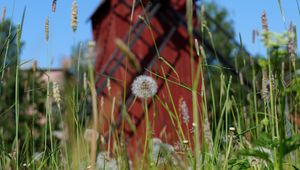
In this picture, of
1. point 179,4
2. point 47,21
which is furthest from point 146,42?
point 47,21

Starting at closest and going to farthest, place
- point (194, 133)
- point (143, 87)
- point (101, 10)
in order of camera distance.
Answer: point (194, 133) < point (143, 87) < point (101, 10)

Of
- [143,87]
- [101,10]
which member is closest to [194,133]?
[143,87]

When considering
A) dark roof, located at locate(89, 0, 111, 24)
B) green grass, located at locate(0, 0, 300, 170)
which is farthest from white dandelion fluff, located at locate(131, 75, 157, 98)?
dark roof, located at locate(89, 0, 111, 24)

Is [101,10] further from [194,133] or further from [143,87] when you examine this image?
[194,133]

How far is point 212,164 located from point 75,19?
1.94ft

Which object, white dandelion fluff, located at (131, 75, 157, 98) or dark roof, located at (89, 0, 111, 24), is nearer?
white dandelion fluff, located at (131, 75, 157, 98)

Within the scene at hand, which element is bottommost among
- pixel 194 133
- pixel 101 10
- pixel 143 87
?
pixel 194 133

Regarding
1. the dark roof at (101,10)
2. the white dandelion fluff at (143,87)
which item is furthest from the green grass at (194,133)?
the dark roof at (101,10)

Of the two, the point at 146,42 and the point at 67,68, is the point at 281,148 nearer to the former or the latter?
the point at 67,68

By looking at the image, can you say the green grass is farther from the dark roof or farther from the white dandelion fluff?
the dark roof

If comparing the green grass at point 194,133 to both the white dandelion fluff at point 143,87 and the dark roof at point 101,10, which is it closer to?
the white dandelion fluff at point 143,87

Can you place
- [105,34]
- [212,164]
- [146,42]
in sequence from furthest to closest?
[105,34] → [146,42] → [212,164]

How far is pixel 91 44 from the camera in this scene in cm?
70

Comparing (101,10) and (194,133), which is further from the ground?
(101,10)
